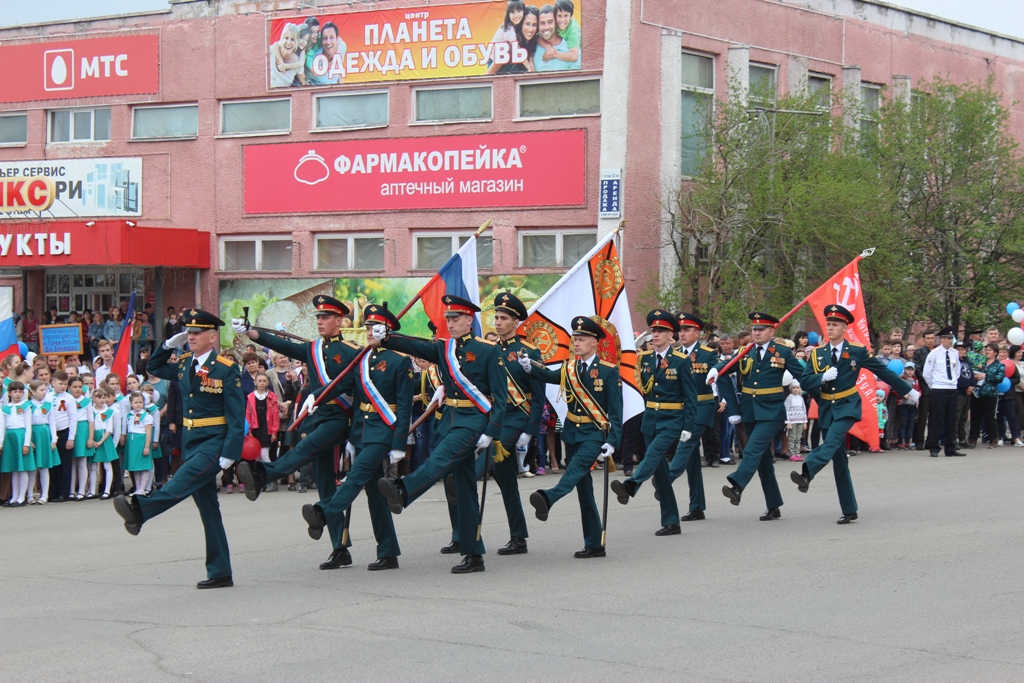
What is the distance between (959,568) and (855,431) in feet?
22.6

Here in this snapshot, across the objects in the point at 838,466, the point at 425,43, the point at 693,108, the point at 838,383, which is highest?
the point at 425,43

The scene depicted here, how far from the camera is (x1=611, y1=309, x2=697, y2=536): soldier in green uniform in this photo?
11.3 metres

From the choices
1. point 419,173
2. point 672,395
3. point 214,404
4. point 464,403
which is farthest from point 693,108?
point 214,404

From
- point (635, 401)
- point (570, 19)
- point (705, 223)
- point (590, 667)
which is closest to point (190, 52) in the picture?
point (570, 19)

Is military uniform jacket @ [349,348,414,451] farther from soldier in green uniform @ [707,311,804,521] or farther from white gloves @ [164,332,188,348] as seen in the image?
soldier in green uniform @ [707,311,804,521]

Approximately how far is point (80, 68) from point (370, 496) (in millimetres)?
21471

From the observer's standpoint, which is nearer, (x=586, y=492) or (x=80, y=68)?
(x=586, y=492)

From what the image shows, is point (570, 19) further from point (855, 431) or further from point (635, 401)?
point (635, 401)

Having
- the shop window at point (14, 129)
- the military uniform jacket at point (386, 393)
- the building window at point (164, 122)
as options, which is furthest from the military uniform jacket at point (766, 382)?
the shop window at point (14, 129)

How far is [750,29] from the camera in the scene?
26.4m

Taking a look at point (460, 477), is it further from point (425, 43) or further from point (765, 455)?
point (425, 43)

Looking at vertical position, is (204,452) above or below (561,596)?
above

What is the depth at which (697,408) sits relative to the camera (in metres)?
11.9

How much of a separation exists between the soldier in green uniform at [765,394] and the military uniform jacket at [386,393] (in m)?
3.60
